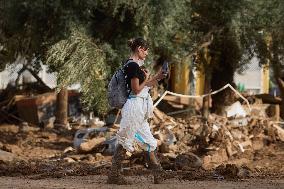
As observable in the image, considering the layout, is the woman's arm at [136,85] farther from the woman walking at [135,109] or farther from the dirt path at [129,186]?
the dirt path at [129,186]

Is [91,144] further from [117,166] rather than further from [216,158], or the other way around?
[117,166]

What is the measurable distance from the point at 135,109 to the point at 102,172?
249 cm

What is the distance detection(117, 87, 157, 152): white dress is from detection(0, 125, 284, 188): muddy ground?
0.56 meters

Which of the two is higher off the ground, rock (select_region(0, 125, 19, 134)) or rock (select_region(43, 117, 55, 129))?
rock (select_region(43, 117, 55, 129))

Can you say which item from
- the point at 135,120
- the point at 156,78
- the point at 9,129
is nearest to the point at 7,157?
the point at 135,120

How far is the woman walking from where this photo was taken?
7.66 meters

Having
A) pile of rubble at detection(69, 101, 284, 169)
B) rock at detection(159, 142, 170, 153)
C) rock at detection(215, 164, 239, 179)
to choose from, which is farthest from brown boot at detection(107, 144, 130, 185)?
rock at detection(159, 142, 170, 153)

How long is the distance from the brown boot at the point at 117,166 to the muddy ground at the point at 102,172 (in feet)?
0.41

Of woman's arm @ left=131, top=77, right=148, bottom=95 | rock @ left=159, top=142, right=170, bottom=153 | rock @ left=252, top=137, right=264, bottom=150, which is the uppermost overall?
woman's arm @ left=131, top=77, right=148, bottom=95

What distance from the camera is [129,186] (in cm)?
791

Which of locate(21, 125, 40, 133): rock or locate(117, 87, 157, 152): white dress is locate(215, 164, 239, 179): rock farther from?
locate(21, 125, 40, 133): rock

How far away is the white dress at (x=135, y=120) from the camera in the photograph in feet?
25.4

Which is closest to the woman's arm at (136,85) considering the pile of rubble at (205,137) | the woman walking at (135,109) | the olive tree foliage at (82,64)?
the woman walking at (135,109)

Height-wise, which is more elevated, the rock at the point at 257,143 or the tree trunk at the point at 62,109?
the tree trunk at the point at 62,109
